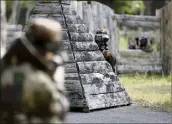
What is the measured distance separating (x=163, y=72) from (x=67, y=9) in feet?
22.1

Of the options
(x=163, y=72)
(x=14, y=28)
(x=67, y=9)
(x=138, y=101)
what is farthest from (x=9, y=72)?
(x=14, y=28)

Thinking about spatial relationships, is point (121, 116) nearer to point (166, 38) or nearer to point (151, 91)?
point (151, 91)

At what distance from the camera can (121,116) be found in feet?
23.9

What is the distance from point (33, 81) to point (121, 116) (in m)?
3.60

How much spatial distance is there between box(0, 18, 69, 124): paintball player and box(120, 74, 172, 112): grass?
4414mm

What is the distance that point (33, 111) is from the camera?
12.8 ft

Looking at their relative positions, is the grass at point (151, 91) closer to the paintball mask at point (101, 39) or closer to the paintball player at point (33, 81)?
the paintball mask at point (101, 39)

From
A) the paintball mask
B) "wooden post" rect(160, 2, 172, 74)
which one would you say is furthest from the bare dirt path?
"wooden post" rect(160, 2, 172, 74)

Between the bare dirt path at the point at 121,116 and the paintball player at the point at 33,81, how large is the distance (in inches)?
108

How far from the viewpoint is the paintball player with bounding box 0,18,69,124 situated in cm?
388

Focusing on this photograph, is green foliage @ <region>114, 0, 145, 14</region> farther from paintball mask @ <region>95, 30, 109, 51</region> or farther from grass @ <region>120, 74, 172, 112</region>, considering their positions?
paintball mask @ <region>95, 30, 109, 51</region>

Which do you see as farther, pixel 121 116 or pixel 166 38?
pixel 166 38

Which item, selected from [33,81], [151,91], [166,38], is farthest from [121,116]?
[166,38]

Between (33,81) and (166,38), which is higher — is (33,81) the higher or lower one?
the higher one
